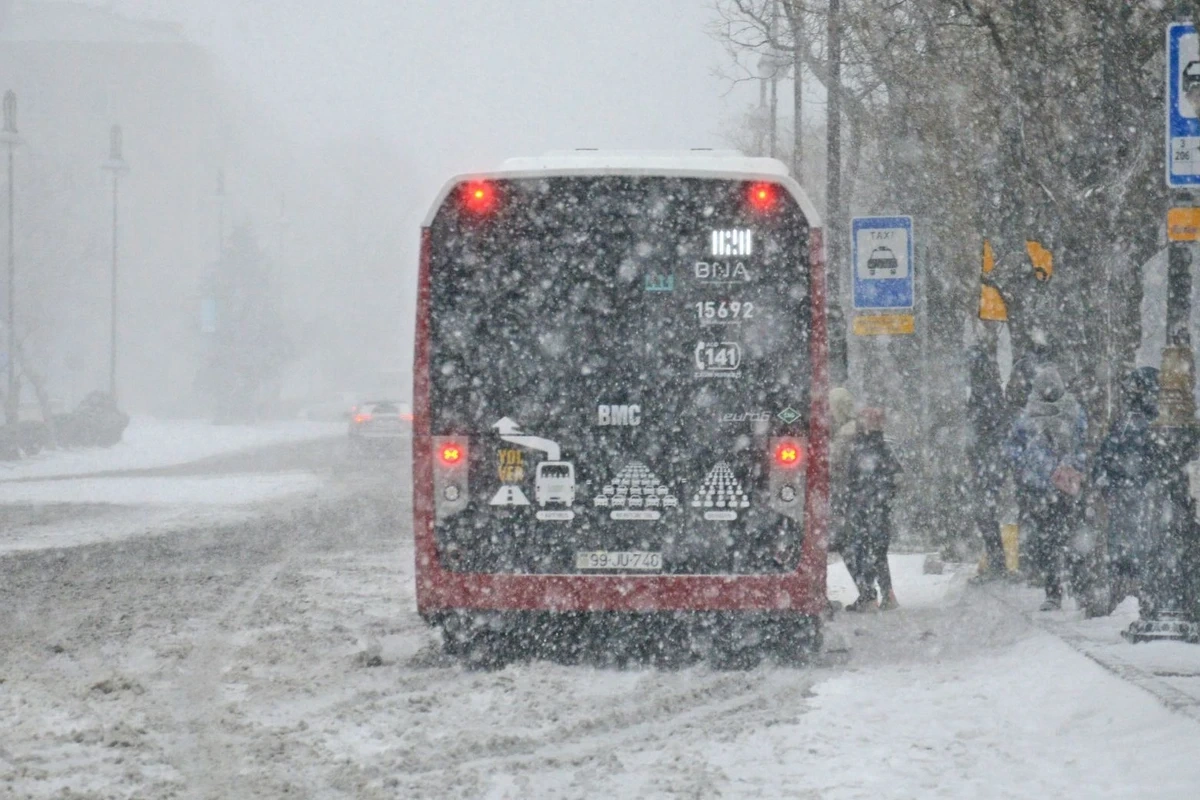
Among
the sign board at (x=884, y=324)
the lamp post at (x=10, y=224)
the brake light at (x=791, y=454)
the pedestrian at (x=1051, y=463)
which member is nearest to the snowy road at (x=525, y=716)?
the pedestrian at (x=1051, y=463)

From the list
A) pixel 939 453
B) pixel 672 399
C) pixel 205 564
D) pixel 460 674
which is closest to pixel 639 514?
pixel 672 399

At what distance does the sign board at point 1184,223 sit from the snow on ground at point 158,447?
30828mm

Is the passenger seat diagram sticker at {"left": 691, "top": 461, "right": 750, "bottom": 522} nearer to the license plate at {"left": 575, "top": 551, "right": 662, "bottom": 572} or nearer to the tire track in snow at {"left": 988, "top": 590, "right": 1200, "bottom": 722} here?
→ the license plate at {"left": 575, "top": 551, "right": 662, "bottom": 572}

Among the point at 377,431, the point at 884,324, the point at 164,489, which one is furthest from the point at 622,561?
the point at 377,431

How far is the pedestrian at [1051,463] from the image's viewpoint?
1249cm

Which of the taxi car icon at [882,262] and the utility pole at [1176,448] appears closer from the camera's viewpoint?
the utility pole at [1176,448]

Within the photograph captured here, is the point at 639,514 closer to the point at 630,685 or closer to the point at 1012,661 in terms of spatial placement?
the point at 630,685

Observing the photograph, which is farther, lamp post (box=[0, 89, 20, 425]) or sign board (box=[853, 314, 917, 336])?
lamp post (box=[0, 89, 20, 425])

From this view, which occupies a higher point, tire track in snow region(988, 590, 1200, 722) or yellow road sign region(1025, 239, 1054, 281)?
yellow road sign region(1025, 239, 1054, 281)

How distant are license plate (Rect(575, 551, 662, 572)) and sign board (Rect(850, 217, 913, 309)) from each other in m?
6.41

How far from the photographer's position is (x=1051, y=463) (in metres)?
12.7

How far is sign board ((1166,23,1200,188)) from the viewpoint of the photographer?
9.92 meters

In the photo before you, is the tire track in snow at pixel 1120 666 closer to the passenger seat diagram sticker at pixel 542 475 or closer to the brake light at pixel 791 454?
the brake light at pixel 791 454

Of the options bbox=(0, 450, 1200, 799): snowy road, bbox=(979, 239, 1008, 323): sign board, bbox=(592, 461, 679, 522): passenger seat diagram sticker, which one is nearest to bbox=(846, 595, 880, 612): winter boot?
bbox=(0, 450, 1200, 799): snowy road
